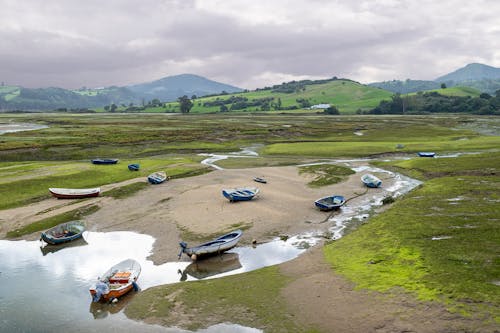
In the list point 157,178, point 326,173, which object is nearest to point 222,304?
point 157,178

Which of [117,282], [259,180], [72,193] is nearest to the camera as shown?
[117,282]

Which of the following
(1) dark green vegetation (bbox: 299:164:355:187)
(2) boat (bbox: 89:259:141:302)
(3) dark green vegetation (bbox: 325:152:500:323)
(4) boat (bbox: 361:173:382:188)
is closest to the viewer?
(3) dark green vegetation (bbox: 325:152:500:323)

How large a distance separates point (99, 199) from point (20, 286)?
23.1 m

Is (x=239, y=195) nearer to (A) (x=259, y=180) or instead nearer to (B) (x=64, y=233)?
(A) (x=259, y=180)

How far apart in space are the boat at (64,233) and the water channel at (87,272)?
2.46ft

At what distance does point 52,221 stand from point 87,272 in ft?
48.0

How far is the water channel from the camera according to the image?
24.0 m

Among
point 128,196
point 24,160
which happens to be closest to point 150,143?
point 24,160

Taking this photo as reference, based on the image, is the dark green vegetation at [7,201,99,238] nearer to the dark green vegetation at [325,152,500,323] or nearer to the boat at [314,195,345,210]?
the boat at [314,195,345,210]

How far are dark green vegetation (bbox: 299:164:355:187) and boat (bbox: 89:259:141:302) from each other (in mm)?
35169

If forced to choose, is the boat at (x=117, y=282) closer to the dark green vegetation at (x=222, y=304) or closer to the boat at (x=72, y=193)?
the dark green vegetation at (x=222, y=304)

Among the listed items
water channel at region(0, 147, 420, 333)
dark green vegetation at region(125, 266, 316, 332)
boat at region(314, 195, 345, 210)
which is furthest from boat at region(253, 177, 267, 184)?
dark green vegetation at region(125, 266, 316, 332)

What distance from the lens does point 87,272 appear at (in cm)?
3181

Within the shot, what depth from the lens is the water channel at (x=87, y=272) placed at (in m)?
24.0
